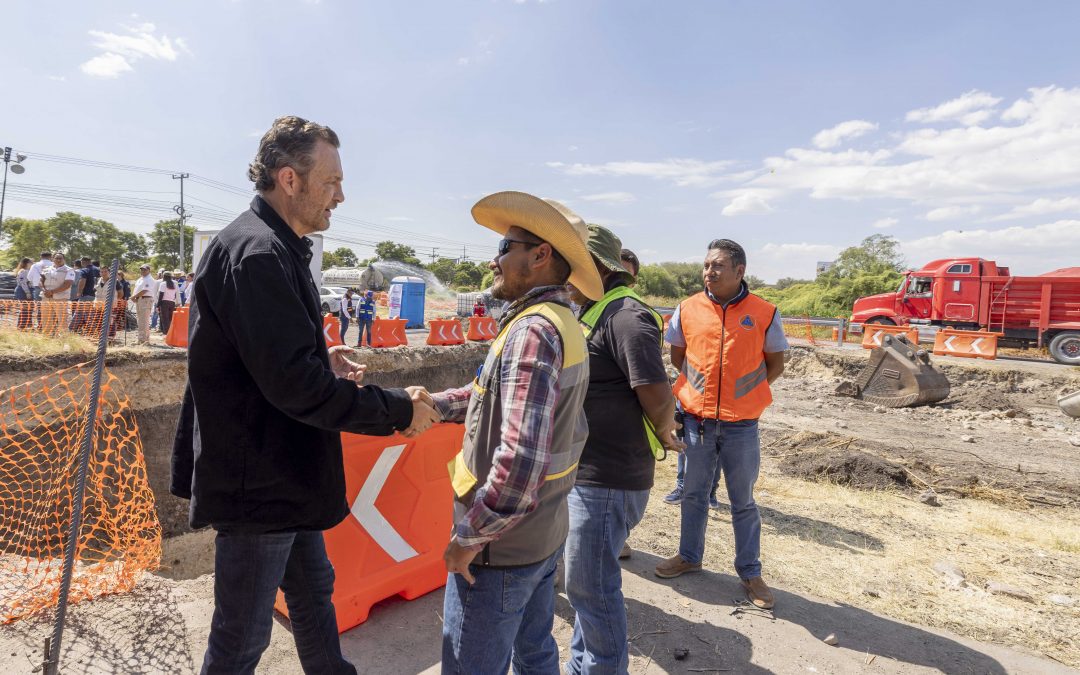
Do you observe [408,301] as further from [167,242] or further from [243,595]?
[167,242]

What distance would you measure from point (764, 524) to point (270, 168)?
15.4 feet

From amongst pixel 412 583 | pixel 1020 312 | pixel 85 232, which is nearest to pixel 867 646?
pixel 412 583

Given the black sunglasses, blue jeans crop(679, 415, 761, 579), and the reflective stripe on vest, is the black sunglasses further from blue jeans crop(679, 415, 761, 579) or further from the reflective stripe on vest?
blue jeans crop(679, 415, 761, 579)

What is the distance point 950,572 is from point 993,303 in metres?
17.7

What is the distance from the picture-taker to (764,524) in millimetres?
4949

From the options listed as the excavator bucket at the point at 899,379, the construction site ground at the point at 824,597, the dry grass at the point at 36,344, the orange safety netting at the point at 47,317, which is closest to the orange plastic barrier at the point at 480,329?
the orange safety netting at the point at 47,317

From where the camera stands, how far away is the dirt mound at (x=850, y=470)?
6.33 m

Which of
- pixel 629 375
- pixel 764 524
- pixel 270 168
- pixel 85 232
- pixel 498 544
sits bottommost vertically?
pixel 764 524

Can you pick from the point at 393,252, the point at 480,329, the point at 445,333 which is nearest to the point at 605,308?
the point at 445,333

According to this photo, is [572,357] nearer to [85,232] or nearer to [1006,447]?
[1006,447]

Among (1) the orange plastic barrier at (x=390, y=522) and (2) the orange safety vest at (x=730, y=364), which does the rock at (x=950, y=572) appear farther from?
(1) the orange plastic barrier at (x=390, y=522)

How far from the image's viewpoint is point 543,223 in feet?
5.78

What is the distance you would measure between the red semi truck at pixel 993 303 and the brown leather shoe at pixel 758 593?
1814cm

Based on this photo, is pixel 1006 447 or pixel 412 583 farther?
pixel 1006 447
